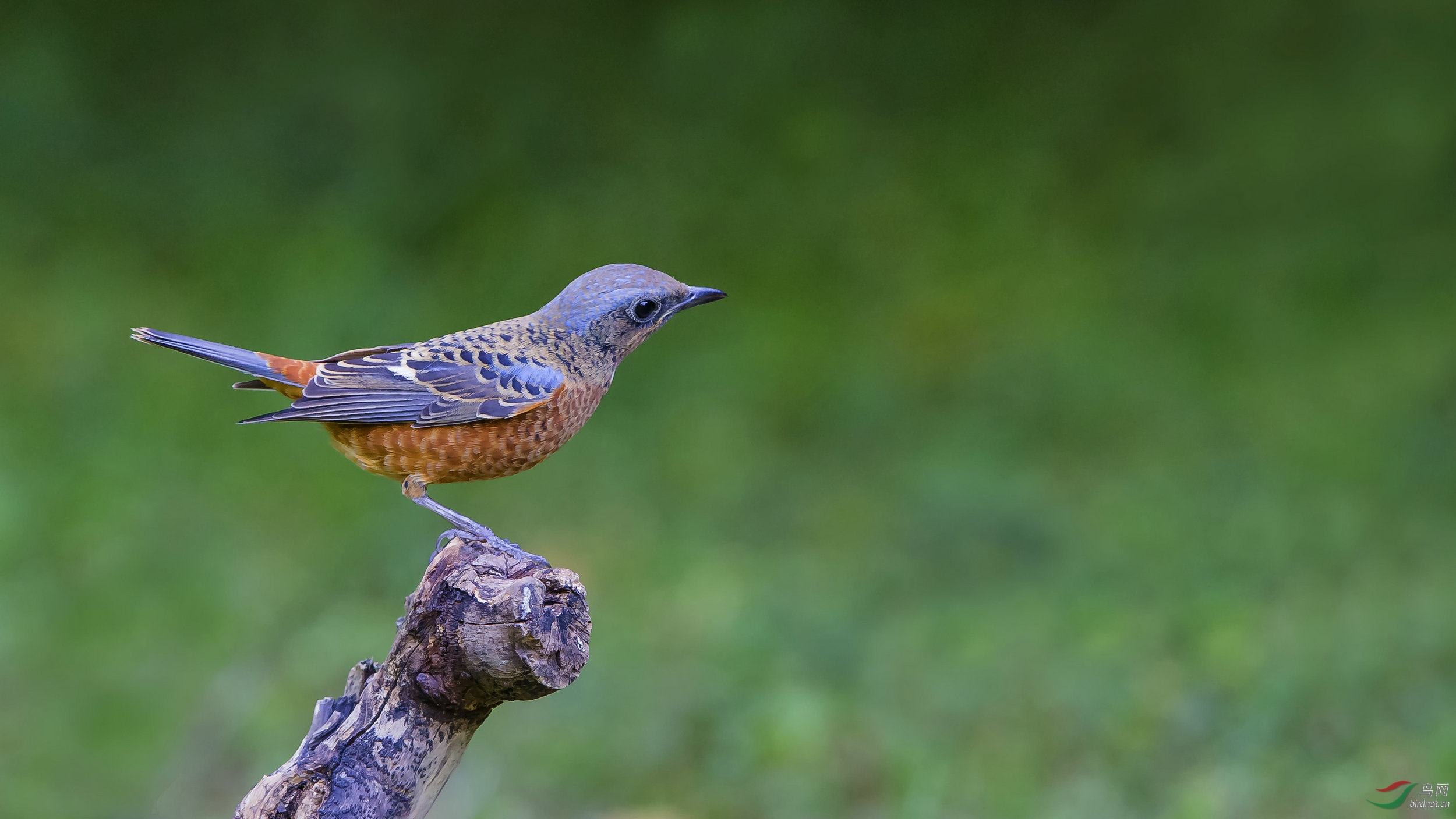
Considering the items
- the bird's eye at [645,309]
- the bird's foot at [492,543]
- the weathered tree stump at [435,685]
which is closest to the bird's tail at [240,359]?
the bird's foot at [492,543]

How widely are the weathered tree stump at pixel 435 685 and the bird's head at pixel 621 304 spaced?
2.48 feet

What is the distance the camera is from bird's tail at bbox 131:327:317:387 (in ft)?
9.81

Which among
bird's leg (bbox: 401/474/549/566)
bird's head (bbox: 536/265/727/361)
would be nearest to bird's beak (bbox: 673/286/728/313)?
bird's head (bbox: 536/265/727/361)

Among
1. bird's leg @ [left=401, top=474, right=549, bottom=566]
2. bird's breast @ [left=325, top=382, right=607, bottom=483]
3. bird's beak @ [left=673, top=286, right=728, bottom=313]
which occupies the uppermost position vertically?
bird's beak @ [left=673, top=286, right=728, bottom=313]

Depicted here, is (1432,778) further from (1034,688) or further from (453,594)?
(453,594)

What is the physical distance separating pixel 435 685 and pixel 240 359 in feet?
3.41

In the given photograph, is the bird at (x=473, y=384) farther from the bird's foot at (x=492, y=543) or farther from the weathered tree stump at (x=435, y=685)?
the weathered tree stump at (x=435, y=685)

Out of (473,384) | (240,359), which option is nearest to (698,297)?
(473,384)

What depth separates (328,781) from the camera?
2.68m

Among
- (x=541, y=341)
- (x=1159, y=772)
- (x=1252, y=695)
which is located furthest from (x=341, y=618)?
(x=1252, y=695)

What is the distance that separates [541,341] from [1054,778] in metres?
3.22

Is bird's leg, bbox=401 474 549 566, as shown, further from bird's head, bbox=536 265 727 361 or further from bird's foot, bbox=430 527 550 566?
bird's head, bbox=536 265 727 361

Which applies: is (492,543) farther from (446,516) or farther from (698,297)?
(698,297)

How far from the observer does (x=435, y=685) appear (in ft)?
8.86
